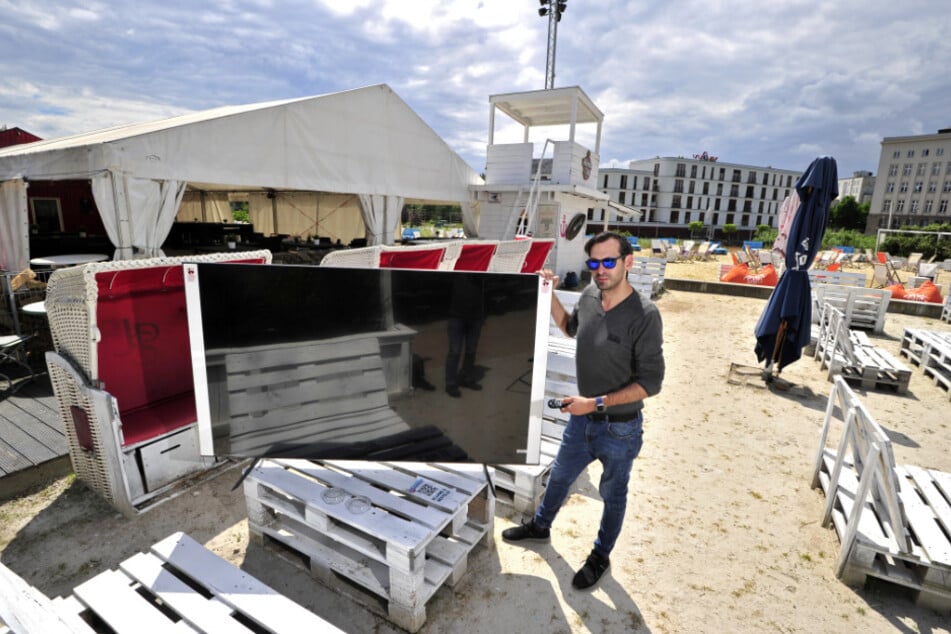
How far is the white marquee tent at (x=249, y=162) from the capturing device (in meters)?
6.76

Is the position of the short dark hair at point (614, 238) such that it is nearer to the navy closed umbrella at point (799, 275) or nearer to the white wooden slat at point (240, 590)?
the white wooden slat at point (240, 590)

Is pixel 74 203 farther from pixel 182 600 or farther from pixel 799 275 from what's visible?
pixel 799 275

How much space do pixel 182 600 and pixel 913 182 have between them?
101089mm

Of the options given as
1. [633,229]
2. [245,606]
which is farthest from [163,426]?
[633,229]

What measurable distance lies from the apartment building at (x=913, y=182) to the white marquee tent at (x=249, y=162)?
83542 millimetres

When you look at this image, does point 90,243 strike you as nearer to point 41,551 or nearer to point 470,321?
point 41,551

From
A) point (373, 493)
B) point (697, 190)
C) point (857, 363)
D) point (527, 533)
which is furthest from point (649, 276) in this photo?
point (697, 190)

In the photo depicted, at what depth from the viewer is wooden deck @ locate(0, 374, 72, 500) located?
3287mm

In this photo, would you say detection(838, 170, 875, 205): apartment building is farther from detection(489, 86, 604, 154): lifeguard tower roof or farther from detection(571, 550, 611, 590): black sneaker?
detection(571, 550, 611, 590): black sneaker

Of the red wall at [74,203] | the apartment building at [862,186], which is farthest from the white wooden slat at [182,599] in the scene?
the apartment building at [862,186]

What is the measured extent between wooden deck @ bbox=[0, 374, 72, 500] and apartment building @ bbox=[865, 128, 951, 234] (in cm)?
9105

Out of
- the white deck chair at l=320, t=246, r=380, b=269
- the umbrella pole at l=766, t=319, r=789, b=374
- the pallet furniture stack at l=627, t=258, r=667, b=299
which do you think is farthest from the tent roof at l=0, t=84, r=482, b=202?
the umbrella pole at l=766, t=319, r=789, b=374

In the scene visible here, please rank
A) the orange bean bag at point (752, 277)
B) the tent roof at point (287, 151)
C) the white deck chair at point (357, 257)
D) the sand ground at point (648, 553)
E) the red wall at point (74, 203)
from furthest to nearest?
the orange bean bag at point (752, 277) → the red wall at point (74, 203) → the tent roof at point (287, 151) → the white deck chair at point (357, 257) → the sand ground at point (648, 553)

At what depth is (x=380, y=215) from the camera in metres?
12.0
